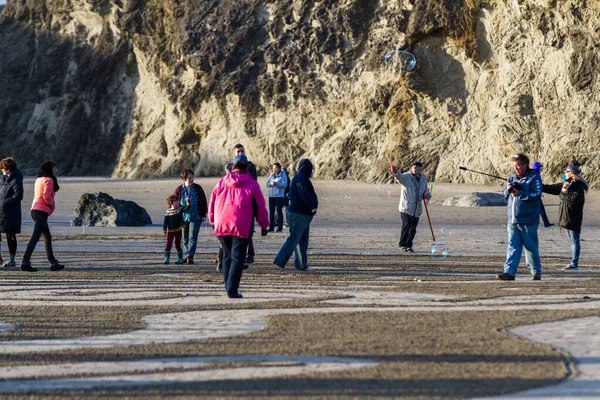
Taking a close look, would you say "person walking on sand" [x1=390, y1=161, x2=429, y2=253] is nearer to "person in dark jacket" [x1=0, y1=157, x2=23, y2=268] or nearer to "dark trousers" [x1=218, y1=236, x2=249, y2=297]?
"person in dark jacket" [x1=0, y1=157, x2=23, y2=268]

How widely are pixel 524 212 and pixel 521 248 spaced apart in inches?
18.2

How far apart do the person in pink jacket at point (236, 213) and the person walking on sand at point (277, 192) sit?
473 inches

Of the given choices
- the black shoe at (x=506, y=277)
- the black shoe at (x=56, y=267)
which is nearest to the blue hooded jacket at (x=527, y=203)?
the black shoe at (x=506, y=277)

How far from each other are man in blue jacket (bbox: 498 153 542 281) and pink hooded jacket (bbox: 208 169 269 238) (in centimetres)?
356

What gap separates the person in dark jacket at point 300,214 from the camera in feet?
52.2

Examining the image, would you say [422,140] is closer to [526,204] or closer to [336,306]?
[526,204]

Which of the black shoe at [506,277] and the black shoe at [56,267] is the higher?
the black shoe at [506,277]

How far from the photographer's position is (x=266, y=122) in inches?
2579

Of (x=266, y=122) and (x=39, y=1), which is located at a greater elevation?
(x=39, y=1)

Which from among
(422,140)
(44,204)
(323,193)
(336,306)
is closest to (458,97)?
(422,140)

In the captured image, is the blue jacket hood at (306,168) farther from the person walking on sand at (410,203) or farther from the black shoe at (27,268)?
the black shoe at (27,268)

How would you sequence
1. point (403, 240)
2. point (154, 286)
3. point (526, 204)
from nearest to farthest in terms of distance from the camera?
point (154, 286) < point (526, 204) < point (403, 240)

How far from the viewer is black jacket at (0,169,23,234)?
16.3m

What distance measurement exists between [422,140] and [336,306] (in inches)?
1774
